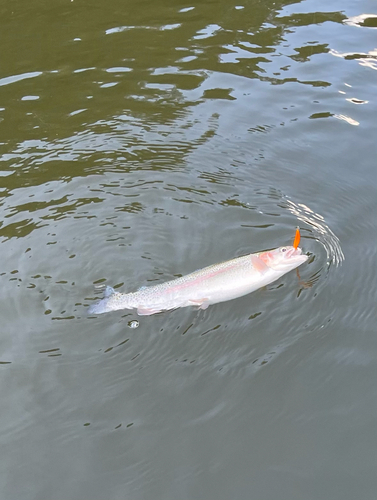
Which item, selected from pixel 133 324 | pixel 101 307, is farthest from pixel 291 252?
pixel 101 307

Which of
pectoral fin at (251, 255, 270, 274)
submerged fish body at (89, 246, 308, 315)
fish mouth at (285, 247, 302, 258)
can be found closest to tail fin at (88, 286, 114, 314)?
submerged fish body at (89, 246, 308, 315)

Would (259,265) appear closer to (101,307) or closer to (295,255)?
(295,255)

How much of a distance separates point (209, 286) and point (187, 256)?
2.68 feet

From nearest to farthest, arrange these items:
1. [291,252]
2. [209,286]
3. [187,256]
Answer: [209,286] → [291,252] → [187,256]

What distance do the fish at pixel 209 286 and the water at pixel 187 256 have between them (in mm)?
145

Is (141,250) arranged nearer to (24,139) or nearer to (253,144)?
(253,144)

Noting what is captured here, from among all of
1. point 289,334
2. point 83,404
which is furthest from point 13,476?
point 289,334

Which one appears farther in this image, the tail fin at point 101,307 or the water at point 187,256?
the tail fin at point 101,307

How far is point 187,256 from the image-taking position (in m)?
5.59

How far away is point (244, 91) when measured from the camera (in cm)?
846

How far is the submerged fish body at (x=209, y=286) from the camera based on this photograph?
15.9 feet

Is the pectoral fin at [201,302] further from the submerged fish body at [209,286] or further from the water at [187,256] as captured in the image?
the water at [187,256]

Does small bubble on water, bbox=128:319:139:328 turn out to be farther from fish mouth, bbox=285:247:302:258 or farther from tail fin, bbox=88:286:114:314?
fish mouth, bbox=285:247:302:258

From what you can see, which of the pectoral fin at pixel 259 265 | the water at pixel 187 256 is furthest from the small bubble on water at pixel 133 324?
the pectoral fin at pixel 259 265
